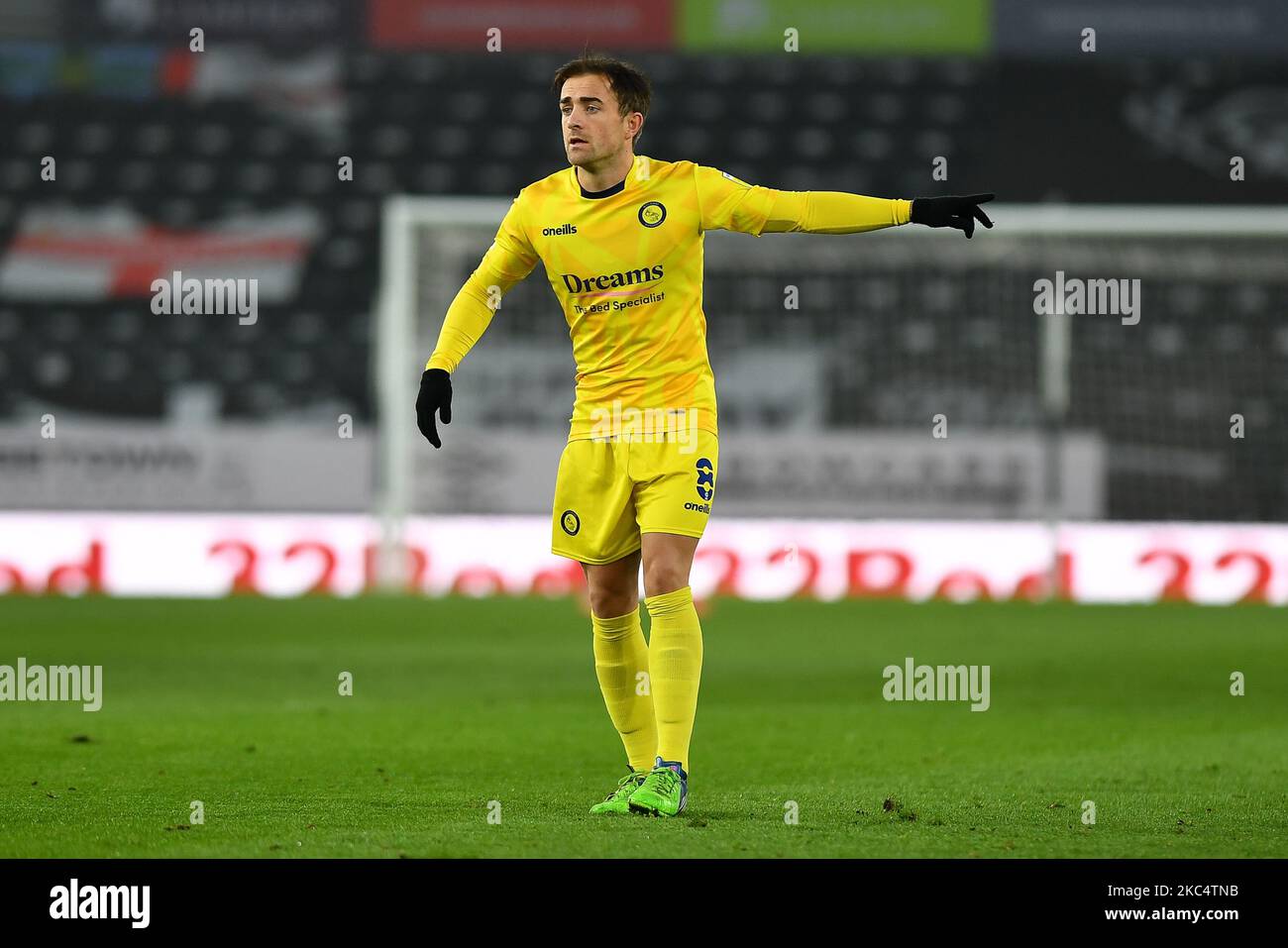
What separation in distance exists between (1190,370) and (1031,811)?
14.1 m

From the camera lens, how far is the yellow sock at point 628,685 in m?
5.57

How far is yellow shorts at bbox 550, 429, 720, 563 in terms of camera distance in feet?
17.4

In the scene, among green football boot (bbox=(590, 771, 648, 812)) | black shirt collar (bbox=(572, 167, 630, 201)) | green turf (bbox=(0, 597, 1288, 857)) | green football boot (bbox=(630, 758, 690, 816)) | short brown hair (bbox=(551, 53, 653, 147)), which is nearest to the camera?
green turf (bbox=(0, 597, 1288, 857))

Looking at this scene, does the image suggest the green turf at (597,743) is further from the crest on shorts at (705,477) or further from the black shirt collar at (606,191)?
the black shirt collar at (606,191)

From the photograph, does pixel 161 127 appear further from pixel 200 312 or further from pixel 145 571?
pixel 145 571

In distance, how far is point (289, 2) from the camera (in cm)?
2195

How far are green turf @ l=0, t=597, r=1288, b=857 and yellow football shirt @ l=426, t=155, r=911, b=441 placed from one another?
3.79 ft

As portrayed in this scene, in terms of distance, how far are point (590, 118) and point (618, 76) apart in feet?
0.51

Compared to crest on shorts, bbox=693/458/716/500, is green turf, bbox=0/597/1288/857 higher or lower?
lower

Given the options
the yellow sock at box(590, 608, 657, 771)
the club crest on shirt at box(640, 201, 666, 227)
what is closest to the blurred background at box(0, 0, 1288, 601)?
the yellow sock at box(590, 608, 657, 771)

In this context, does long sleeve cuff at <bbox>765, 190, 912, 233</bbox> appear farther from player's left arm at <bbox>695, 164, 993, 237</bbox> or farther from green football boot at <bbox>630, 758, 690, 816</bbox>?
green football boot at <bbox>630, 758, 690, 816</bbox>

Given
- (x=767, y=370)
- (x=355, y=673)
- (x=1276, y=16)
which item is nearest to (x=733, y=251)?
(x=767, y=370)

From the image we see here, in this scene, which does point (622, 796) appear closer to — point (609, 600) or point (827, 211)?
point (609, 600)

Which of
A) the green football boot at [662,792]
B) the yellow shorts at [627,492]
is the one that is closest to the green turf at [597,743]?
the green football boot at [662,792]
